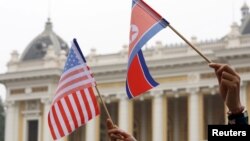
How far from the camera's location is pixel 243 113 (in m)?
Answer: 3.51

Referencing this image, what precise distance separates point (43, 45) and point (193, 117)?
11616 millimetres

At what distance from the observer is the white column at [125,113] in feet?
119

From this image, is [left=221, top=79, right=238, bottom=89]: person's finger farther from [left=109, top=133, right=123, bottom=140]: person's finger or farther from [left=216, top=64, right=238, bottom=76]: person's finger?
[left=109, top=133, right=123, bottom=140]: person's finger

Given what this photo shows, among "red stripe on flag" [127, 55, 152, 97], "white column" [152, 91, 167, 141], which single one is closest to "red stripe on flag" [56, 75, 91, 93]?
"red stripe on flag" [127, 55, 152, 97]

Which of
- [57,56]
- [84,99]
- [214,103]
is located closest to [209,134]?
[84,99]

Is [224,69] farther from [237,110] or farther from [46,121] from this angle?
[46,121]

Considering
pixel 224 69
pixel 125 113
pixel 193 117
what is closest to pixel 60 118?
pixel 224 69

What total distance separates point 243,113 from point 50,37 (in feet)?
127

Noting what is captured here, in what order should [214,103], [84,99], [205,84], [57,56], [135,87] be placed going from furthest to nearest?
[57,56], [214,103], [205,84], [84,99], [135,87]

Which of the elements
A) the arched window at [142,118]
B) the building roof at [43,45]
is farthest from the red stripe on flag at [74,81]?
the building roof at [43,45]

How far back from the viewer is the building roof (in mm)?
40969

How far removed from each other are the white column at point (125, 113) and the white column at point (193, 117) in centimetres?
350

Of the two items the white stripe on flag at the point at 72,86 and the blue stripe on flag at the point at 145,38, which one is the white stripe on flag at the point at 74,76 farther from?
the blue stripe on flag at the point at 145,38

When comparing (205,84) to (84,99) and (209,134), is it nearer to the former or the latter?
(84,99)
